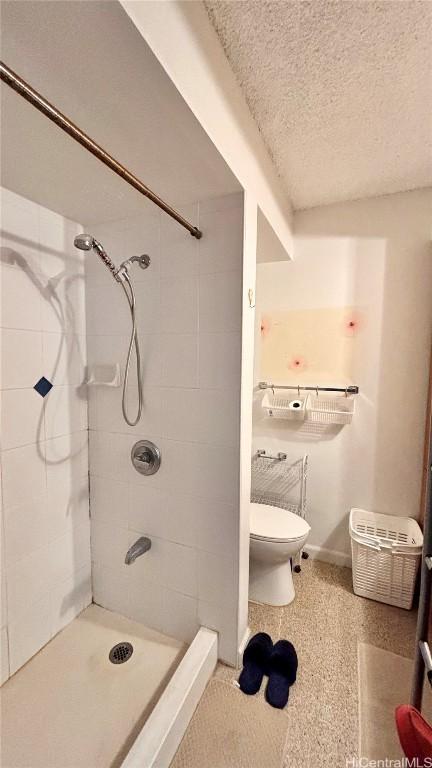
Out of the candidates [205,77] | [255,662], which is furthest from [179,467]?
[205,77]

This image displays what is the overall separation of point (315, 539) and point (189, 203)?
225cm

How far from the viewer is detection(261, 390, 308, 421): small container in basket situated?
205 cm

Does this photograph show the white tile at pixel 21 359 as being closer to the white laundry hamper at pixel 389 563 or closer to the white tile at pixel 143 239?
the white tile at pixel 143 239

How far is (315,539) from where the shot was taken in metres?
2.12

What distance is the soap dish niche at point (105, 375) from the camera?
4.78ft

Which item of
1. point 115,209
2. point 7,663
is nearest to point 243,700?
point 7,663

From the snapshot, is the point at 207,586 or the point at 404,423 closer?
the point at 207,586

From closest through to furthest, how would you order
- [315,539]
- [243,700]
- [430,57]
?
1. [430,57]
2. [243,700]
3. [315,539]

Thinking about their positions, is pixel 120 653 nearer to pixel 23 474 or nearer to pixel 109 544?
pixel 109 544

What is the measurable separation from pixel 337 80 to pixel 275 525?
2038 millimetres

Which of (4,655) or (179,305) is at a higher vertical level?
(179,305)

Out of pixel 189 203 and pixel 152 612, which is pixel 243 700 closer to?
pixel 152 612

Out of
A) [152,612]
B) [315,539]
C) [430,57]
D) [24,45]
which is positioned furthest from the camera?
[315,539]

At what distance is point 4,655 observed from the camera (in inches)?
48.9
